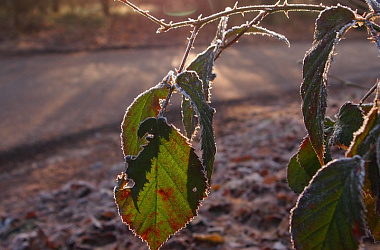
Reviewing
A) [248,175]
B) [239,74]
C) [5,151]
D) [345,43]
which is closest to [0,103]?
[5,151]

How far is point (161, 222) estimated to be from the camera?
2.52 feet

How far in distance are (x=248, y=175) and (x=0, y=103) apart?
3.79m

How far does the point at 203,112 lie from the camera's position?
69cm

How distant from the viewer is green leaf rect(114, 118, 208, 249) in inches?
28.0

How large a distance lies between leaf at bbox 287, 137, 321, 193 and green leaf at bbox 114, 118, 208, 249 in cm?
28

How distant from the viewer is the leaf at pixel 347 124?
31.3 inches

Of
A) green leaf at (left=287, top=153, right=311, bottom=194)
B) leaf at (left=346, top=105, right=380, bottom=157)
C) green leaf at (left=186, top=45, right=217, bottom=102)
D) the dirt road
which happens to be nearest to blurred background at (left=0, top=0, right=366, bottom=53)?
the dirt road

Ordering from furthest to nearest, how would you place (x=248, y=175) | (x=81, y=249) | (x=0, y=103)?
(x=0, y=103) → (x=248, y=175) → (x=81, y=249)

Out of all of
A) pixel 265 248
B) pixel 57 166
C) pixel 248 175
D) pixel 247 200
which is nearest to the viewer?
pixel 265 248

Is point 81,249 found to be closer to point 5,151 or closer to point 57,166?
point 57,166

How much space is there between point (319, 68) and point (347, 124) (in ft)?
0.62

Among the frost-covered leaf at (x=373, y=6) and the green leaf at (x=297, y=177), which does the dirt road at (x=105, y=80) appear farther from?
the frost-covered leaf at (x=373, y=6)

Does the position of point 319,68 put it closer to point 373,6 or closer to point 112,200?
point 373,6

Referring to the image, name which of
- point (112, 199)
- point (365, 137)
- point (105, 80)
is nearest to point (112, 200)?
point (112, 199)
